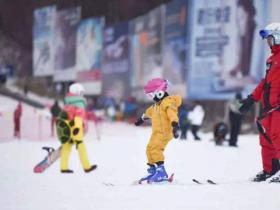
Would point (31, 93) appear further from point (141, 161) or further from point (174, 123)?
point (174, 123)

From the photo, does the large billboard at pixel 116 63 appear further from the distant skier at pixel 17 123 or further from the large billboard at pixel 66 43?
the distant skier at pixel 17 123

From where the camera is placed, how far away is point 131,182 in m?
5.63

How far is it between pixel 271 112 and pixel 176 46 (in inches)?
475

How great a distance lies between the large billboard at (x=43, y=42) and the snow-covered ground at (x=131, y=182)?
1164 centimetres

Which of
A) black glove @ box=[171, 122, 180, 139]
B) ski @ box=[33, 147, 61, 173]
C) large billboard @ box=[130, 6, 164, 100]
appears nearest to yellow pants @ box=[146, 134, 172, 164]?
black glove @ box=[171, 122, 180, 139]

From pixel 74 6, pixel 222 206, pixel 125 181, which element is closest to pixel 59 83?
pixel 74 6

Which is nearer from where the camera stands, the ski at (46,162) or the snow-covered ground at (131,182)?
the snow-covered ground at (131,182)

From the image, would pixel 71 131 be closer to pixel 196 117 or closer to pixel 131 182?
pixel 131 182

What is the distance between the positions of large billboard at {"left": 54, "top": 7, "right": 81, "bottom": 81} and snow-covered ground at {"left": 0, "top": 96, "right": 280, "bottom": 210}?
37.1 ft

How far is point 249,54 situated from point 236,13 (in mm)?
1128

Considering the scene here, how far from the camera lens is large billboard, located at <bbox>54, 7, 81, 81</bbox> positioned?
21.0m

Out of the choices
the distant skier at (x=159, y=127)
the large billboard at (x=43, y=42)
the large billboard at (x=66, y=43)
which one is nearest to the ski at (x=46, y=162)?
the distant skier at (x=159, y=127)

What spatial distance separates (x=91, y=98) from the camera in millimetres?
20641

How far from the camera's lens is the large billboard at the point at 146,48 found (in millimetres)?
17834
